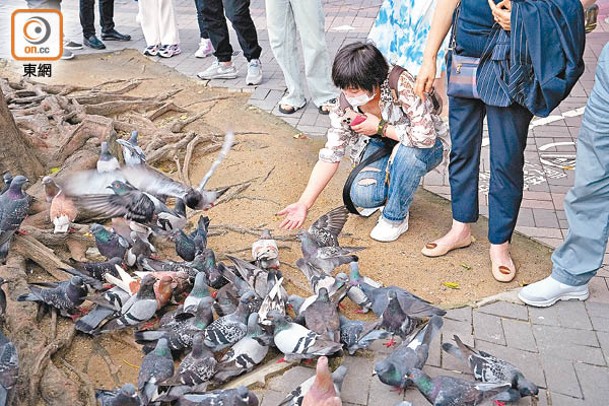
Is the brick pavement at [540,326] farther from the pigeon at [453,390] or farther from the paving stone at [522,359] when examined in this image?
the pigeon at [453,390]

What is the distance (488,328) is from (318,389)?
3.92 ft

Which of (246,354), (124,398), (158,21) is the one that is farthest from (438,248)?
(158,21)

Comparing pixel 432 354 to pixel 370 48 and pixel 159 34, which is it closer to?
pixel 370 48

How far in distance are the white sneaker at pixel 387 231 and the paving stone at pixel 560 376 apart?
1365 mm

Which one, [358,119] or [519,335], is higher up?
[358,119]

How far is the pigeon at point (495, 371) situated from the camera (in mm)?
2812

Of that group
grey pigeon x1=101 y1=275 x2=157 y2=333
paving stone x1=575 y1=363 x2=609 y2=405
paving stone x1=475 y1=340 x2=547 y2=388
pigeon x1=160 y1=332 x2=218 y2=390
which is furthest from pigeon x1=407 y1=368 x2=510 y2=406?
grey pigeon x1=101 y1=275 x2=157 y2=333

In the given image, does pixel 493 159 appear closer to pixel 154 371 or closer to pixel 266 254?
pixel 266 254

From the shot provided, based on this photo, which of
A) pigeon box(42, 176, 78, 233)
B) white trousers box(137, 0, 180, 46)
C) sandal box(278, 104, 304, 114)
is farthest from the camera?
white trousers box(137, 0, 180, 46)

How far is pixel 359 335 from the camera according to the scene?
315 centimetres

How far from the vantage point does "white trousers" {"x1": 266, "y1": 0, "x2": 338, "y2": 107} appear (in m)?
5.93

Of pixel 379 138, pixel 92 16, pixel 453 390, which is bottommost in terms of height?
pixel 92 16

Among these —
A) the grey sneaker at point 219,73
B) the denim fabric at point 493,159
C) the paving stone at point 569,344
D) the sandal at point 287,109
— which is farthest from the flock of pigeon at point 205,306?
the grey sneaker at point 219,73

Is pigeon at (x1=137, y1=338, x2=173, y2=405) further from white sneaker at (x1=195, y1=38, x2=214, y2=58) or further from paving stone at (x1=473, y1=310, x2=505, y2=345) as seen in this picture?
white sneaker at (x1=195, y1=38, x2=214, y2=58)
